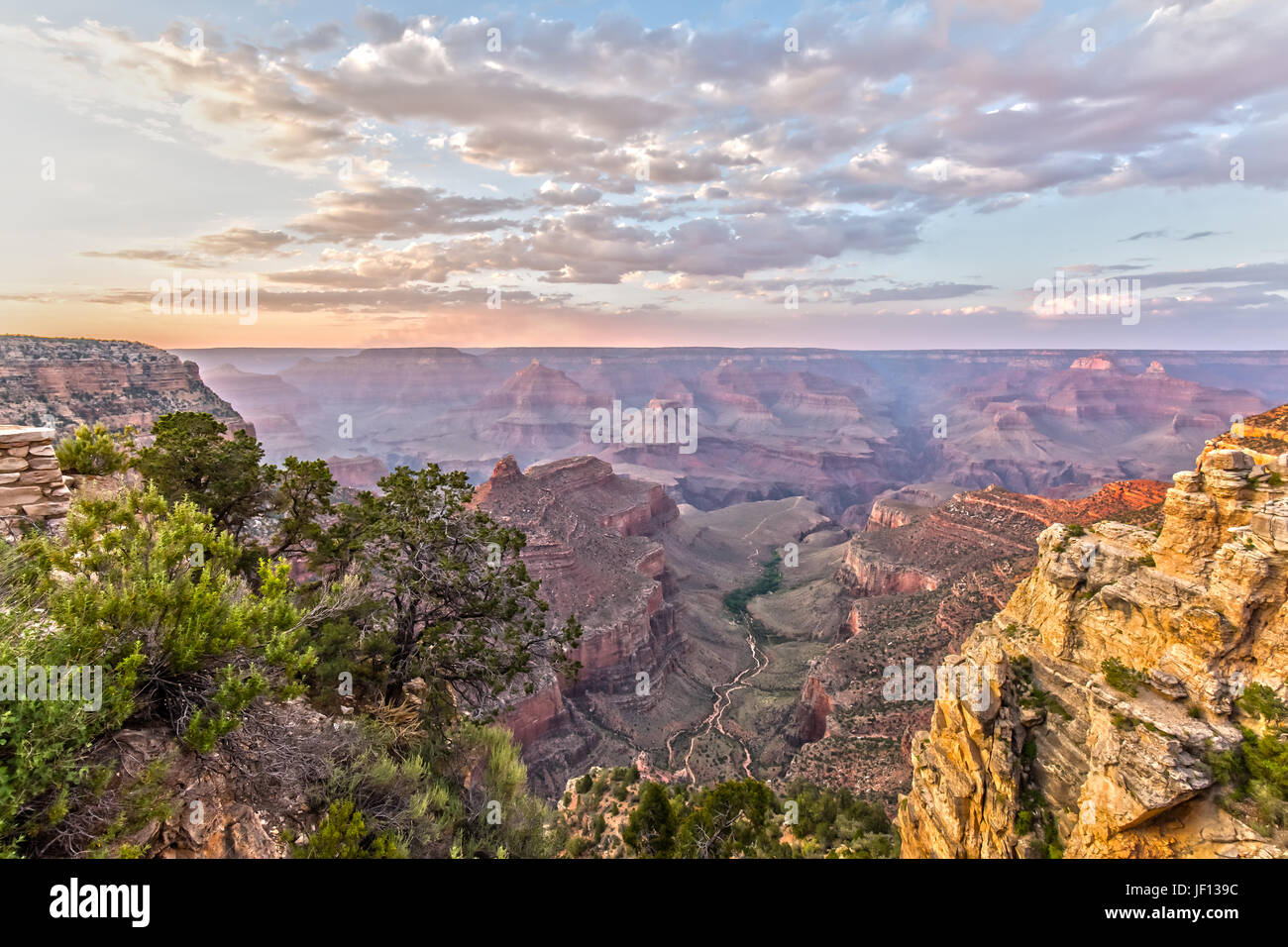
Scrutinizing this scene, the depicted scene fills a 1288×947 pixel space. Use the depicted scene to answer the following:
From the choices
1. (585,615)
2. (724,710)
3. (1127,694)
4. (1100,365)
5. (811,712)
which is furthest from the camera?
(1100,365)

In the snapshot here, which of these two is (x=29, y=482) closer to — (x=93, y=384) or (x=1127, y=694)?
(x=1127, y=694)

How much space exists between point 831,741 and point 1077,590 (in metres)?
17.0

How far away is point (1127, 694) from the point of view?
37.8ft

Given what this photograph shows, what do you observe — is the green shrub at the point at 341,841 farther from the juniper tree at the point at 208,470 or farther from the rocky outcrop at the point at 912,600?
the rocky outcrop at the point at 912,600

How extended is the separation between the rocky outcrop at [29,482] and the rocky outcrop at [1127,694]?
67.8ft

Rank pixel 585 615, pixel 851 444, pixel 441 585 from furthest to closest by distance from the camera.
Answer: pixel 851 444, pixel 585 615, pixel 441 585

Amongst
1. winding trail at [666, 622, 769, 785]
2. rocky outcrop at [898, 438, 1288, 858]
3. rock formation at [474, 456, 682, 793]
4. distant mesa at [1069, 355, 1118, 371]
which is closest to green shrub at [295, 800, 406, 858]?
Result: rocky outcrop at [898, 438, 1288, 858]

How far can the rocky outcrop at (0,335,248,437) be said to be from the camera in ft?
150

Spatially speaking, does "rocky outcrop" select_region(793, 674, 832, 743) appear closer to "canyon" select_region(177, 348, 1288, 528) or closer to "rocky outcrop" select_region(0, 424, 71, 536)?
"rocky outcrop" select_region(0, 424, 71, 536)

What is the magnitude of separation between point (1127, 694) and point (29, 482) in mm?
22763

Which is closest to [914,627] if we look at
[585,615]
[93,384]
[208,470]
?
[585,615]

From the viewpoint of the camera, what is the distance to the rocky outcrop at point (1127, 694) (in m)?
9.59

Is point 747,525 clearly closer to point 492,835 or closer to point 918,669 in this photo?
point 918,669
